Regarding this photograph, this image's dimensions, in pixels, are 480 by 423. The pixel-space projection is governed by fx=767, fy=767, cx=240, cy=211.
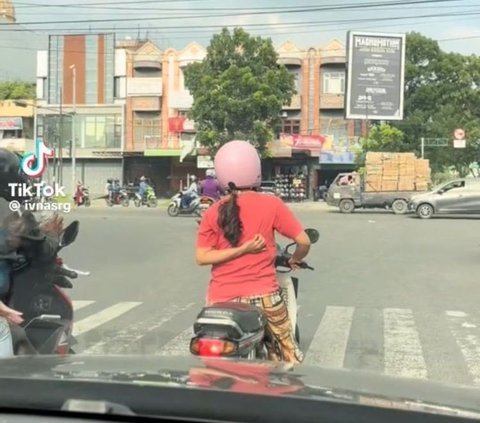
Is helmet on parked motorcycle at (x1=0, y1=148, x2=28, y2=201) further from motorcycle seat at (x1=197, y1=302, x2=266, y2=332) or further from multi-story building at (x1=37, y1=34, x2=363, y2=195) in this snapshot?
multi-story building at (x1=37, y1=34, x2=363, y2=195)

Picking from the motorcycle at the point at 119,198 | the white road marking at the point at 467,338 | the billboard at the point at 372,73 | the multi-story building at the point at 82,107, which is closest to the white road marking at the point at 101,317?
the white road marking at the point at 467,338

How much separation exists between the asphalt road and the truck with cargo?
40.6ft

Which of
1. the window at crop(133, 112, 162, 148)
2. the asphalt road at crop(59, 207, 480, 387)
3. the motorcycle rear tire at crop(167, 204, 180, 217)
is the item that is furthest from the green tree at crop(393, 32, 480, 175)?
the asphalt road at crop(59, 207, 480, 387)

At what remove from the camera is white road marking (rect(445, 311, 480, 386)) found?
6227 mm

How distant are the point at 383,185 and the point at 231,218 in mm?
28317

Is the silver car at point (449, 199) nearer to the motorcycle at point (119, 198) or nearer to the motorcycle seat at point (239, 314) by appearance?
the motorcycle at point (119, 198)

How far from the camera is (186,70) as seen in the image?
1742 inches

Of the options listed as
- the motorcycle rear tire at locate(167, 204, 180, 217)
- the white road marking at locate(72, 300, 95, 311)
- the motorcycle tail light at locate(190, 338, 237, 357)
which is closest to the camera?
the motorcycle tail light at locate(190, 338, 237, 357)

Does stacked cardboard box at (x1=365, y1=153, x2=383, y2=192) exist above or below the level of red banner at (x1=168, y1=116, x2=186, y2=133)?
below

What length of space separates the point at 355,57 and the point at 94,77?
25.2 meters

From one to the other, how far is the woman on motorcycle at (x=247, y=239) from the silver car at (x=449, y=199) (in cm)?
2403

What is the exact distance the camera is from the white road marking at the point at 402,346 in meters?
6.10

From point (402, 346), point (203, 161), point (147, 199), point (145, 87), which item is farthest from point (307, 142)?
point (402, 346)

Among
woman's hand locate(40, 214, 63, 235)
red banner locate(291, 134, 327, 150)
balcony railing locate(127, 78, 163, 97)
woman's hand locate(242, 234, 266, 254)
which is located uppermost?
balcony railing locate(127, 78, 163, 97)
